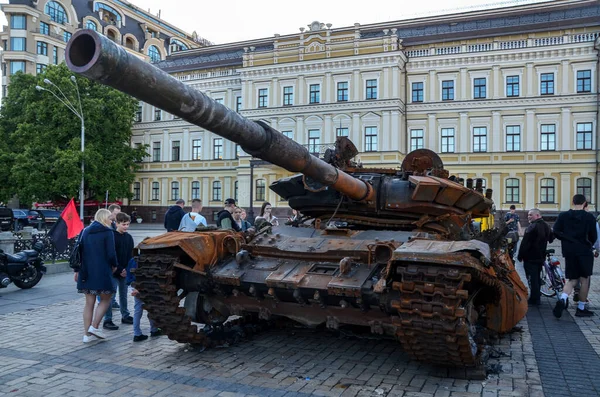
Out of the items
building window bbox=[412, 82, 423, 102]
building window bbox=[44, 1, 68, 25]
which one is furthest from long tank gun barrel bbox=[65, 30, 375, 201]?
building window bbox=[44, 1, 68, 25]

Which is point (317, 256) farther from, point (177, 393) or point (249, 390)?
point (177, 393)

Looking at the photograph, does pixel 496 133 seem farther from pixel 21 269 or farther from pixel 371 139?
pixel 21 269

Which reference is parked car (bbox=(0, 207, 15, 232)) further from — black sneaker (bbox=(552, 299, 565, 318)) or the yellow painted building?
black sneaker (bbox=(552, 299, 565, 318))

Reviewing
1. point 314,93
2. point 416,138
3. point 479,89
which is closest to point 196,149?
point 314,93

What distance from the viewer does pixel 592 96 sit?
33.0 meters

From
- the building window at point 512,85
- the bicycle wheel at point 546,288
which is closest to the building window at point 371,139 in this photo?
the building window at point 512,85

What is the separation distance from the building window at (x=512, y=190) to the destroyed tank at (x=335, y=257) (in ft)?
91.5

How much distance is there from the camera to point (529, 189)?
111ft

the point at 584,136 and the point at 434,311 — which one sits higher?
the point at 584,136

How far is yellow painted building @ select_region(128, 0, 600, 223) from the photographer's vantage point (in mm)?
33469

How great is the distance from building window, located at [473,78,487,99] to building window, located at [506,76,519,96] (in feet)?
4.54

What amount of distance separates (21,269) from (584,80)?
33024 millimetres

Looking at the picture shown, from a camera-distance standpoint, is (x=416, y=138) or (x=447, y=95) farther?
(x=416, y=138)

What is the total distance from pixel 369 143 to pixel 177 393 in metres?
32.9
